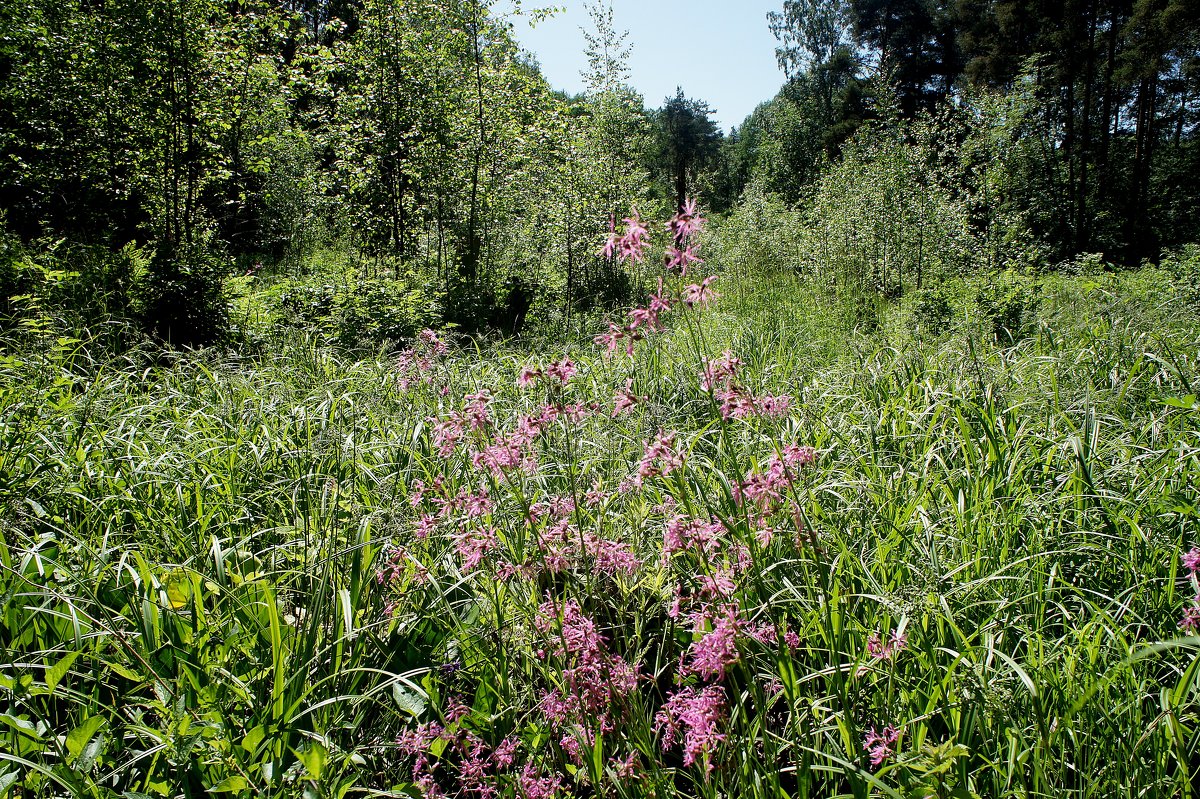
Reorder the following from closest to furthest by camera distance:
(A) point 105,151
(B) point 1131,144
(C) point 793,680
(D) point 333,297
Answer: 1. (C) point 793,680
2. (D) point 333,297
3. (A) point 105,151
4. (B) point 1131,144

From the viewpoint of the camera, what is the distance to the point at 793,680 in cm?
131

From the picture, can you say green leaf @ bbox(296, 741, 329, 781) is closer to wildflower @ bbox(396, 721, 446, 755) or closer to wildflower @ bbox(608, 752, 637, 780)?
wildflower @ bbox(396, 721, 446, 755)

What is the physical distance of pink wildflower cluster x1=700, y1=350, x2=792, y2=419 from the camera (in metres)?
1.31

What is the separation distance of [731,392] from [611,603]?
86cm

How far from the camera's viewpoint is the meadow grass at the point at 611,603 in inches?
51.6

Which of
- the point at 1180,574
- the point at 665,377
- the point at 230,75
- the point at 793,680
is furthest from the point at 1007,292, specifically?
the point at 230,75

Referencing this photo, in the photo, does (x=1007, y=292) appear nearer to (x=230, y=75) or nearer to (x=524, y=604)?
(x=524, y=604)

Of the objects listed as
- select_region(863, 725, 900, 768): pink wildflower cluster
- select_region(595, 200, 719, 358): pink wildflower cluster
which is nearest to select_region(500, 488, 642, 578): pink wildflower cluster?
select_region(595, 200, 719, 358): pink wildflower cluster

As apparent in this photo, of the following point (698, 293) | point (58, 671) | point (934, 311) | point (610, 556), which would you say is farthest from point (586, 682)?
point (934, 311)

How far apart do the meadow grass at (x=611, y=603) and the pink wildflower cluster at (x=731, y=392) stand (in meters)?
0.01

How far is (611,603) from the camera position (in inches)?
74.0

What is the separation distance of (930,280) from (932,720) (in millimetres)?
7344

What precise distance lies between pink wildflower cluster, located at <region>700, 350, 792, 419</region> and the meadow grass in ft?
0.04

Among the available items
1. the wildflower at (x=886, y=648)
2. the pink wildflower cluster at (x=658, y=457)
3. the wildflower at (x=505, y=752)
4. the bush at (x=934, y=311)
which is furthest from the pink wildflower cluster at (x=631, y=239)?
the bush at (x=934, y=311)
